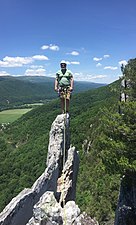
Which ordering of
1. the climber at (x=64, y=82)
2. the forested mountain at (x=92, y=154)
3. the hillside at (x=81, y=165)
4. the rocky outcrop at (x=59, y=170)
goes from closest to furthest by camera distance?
the rocky outcrop at (x=59, y=170) → the climber at (x=64, y=82) → the forested mountain at (x=92, y=154) → the hillside at (x=81, y=165)

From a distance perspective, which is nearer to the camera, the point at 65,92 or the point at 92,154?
the point at 65,92

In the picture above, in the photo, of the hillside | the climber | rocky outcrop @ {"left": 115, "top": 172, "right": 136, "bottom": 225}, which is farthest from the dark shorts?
the hillside

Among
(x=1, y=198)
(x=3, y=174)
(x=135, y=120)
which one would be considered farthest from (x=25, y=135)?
(x=135, y=120)

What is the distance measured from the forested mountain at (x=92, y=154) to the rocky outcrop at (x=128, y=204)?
3.20ft

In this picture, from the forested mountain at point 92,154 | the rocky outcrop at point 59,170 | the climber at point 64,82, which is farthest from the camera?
the forested mountain at point 92,154

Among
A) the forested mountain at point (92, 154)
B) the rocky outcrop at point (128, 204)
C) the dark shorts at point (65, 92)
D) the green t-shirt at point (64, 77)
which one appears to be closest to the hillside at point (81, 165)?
the forested mountain at point (92, 154)

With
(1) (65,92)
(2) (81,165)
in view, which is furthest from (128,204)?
(2) (81,165)

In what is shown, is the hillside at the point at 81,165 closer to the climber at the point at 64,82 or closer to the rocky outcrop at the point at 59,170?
the rocky outcrop at the point at 59,170

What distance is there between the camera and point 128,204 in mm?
19391

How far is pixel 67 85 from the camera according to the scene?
14672mm

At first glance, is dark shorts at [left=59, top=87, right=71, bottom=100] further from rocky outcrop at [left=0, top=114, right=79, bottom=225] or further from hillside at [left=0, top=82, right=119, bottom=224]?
hillside at [left=0, top=82, right=119, bottom=224]

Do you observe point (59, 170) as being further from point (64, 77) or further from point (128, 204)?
point (128, 204)

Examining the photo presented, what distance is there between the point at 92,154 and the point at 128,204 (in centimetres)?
5229

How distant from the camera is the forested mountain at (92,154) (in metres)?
19.0
